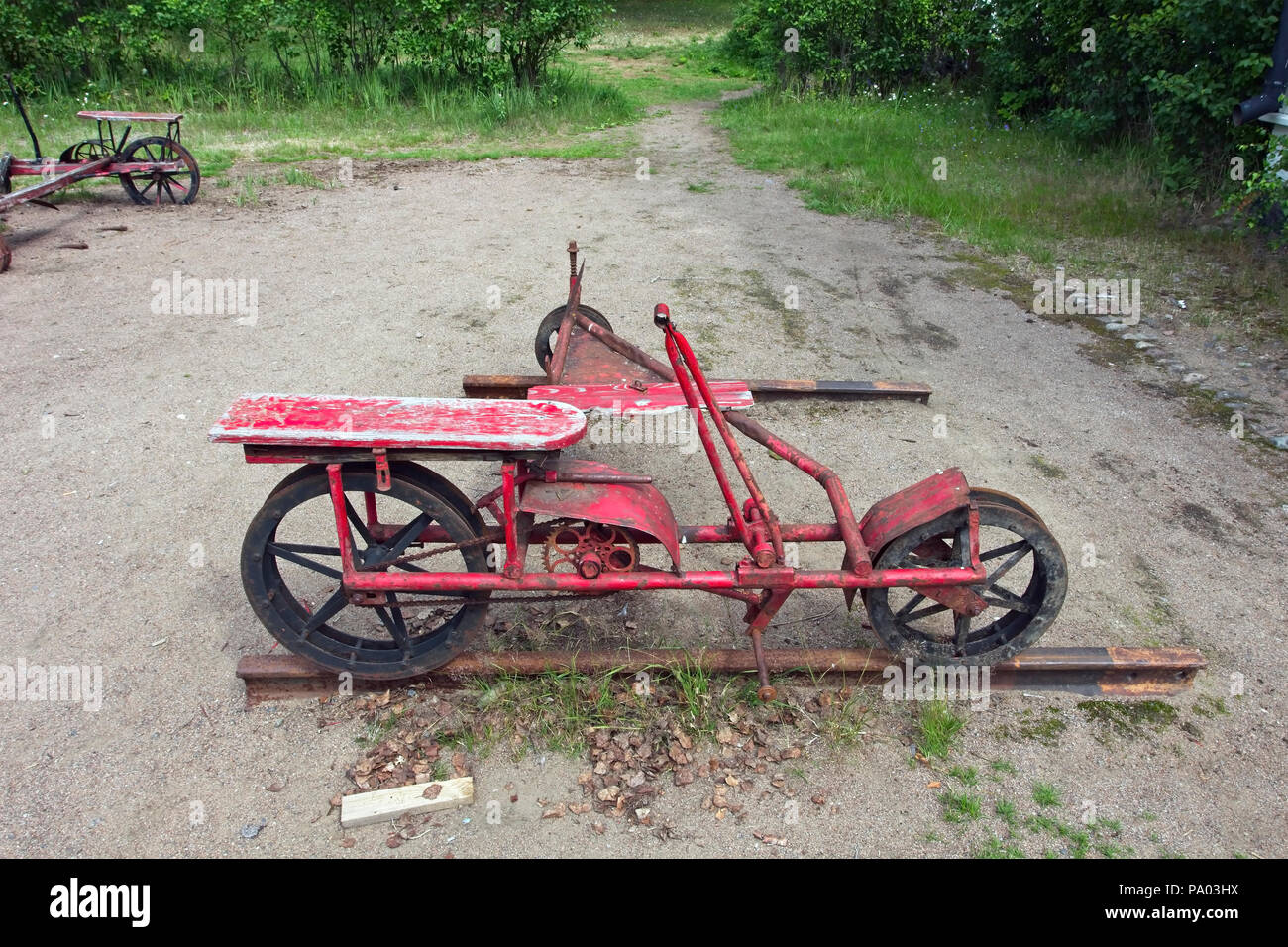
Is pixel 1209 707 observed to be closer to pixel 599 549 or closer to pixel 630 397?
pixel 599 549

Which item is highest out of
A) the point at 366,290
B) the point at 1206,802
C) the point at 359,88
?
the point at 359,88

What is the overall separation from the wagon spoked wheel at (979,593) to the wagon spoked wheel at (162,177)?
8825 millimetres

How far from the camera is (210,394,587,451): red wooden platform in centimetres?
279

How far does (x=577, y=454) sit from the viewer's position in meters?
Answer: 4.77

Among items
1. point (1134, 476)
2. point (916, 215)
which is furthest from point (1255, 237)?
point (1134, 476)

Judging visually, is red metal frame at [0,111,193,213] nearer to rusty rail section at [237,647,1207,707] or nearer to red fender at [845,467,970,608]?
rusty rail section at [237,647,1207,707]

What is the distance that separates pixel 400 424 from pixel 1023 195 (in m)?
8.66

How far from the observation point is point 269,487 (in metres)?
4.62

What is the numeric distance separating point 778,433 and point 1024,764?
8.12 feet

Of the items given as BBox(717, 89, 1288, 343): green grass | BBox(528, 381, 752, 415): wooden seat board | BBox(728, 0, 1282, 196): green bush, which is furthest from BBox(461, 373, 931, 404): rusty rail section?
BBox(728, 0, 1282, 196): green bush

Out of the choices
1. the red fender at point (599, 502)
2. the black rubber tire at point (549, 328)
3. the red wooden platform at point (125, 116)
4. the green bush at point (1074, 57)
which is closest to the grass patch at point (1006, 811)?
the red fender at point (599, 502)

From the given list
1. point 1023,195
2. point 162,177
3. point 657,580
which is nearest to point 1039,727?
point 657,580

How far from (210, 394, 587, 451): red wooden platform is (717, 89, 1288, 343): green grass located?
20.2 ft
